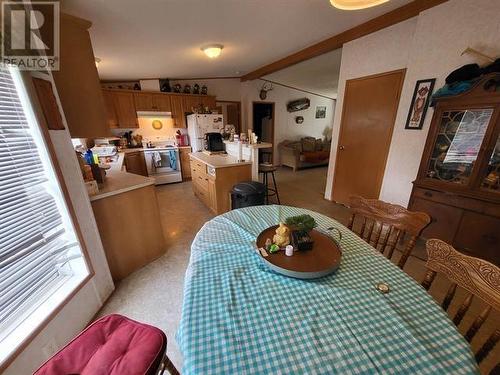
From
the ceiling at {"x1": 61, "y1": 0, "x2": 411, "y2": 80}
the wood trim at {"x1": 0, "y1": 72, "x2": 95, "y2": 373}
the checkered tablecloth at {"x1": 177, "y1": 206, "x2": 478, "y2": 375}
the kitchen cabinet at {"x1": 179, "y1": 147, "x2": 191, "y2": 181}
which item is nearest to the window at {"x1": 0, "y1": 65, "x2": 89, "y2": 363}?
the wood trim at {"x1": 0, "y1": 72, "x2": 95, "y2": 373}

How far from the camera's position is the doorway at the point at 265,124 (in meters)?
6.36

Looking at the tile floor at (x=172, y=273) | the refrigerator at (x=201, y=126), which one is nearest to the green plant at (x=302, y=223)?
the tile floor at (x=172, y=273)

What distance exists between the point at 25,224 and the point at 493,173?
3.51 meters

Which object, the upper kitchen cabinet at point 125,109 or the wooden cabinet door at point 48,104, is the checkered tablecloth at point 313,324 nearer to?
the wooden cabinet door at point 48,104

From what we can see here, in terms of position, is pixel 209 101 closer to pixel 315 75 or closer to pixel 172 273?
pixel 315 75

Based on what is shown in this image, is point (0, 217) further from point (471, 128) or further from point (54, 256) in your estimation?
point (471, 128)

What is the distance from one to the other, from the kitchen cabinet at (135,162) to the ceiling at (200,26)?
1662 mm

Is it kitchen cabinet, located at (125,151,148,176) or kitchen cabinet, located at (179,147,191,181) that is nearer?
kitchen cabinet, located at (125,151,148,176)

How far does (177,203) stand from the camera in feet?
12.5

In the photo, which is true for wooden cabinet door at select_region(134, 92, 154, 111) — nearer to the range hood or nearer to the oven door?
the range hood

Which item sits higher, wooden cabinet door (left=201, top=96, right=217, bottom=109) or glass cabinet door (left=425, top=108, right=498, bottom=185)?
wooden cabinet door (left=201, top=96, right=217, bottom=109)

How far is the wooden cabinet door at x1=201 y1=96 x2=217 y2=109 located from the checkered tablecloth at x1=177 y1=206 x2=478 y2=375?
5042 millimetres

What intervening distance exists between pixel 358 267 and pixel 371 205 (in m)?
0.54

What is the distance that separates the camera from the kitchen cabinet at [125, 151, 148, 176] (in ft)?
14.6
